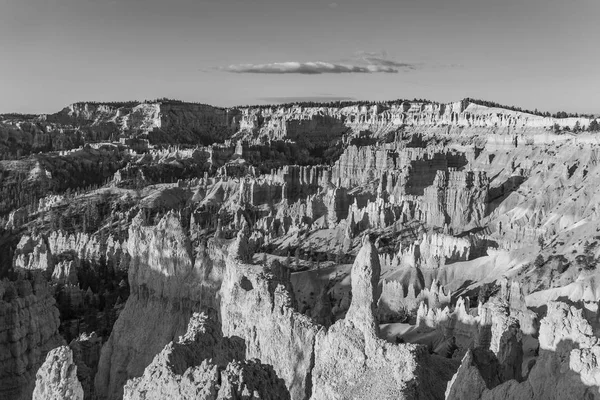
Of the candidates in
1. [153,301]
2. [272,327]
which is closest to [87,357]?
[153,301]

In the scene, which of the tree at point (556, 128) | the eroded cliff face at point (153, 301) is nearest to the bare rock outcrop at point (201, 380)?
the eroded cliff face at point (153, 301)

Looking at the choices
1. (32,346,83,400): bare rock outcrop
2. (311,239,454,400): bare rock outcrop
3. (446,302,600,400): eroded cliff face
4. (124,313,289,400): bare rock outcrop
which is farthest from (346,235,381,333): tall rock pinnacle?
(32,346,83,400): bare rock outcrop

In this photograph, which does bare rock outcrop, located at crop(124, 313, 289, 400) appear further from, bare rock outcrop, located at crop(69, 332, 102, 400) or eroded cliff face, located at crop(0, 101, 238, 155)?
eroded cliff face, located at crop(0, 101, 238, 155)

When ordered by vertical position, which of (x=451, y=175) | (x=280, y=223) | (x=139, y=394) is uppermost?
(x=139, y=394)

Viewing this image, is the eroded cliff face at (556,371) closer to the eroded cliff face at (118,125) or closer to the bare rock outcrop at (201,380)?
the bare rock outcrop at (201,380)

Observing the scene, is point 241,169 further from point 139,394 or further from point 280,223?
point 139,394

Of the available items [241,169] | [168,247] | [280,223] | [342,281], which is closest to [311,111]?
[241,169]
